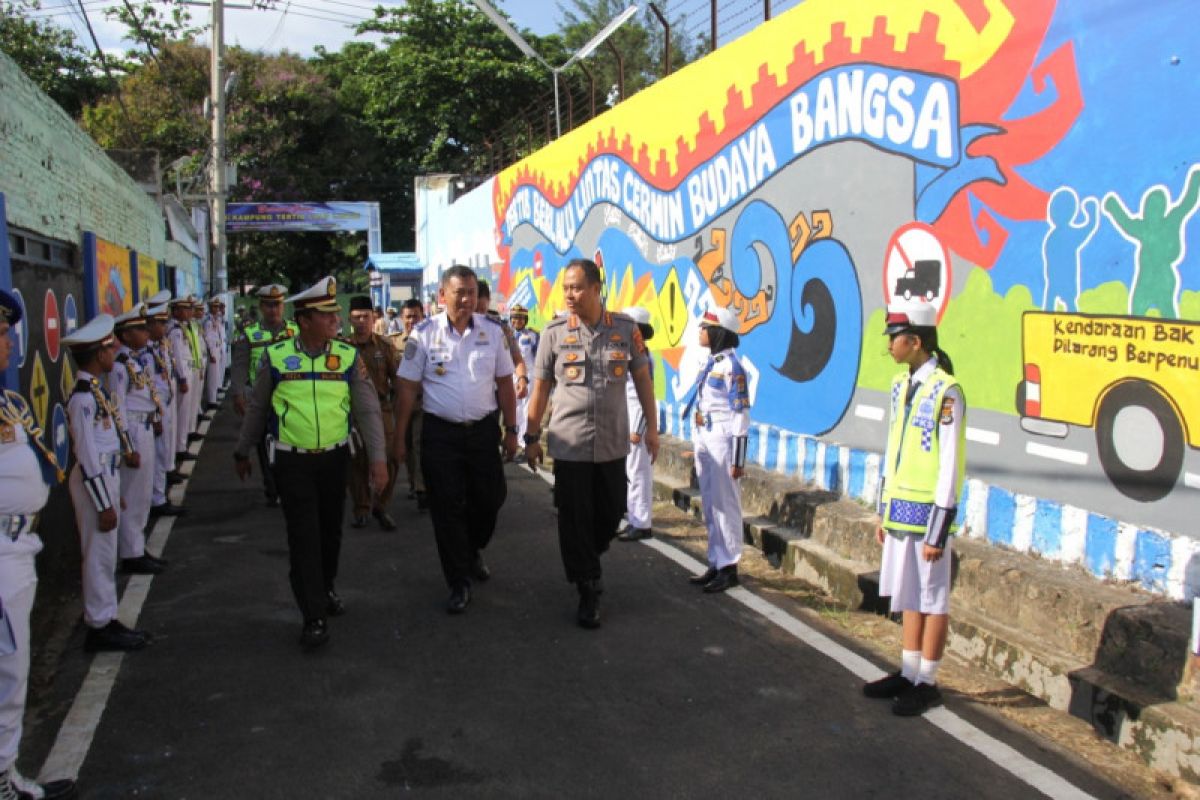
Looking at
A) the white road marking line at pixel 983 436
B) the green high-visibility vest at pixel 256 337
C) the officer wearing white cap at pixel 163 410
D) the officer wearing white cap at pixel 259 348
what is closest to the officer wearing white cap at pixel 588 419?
the white road marking line at pixel 983 436

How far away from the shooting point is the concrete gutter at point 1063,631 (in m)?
3.99

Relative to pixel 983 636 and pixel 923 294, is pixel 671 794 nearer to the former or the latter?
pixel 983 636

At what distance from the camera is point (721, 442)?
21.1ft

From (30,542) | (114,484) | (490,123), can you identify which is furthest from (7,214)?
(490,123)

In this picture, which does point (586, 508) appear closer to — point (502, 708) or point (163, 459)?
point (502, 708)

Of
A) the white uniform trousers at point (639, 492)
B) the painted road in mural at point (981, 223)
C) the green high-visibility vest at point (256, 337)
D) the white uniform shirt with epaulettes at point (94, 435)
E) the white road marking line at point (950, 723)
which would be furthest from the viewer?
the green high-visibility vest at point (256, 337)

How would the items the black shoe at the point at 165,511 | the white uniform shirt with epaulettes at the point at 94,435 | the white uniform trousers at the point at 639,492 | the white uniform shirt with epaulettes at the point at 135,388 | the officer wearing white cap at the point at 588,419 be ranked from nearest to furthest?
the white uniform shirt with epaulettes at the point at 94,435 < the officer wearing white cap at the point at 588,419 < the white uniform shirt with epaulettes at the point at 135,388 < the white uniform trousers at the point at 639,492 < the black shoe at the point at 165,511

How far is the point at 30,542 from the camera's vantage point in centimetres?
352

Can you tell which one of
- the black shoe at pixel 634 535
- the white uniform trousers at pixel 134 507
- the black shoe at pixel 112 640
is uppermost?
the white uniform trousers at pixel 134 507

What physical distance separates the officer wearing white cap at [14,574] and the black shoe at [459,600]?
2.43 meters

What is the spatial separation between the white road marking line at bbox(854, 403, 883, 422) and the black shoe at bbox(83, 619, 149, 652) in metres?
5.17

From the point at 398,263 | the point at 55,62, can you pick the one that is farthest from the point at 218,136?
the point at 55,62

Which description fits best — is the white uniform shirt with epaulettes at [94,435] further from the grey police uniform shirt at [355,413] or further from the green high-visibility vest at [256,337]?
the green high-visibility vest at [256,337]

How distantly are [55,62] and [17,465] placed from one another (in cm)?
4009
